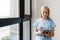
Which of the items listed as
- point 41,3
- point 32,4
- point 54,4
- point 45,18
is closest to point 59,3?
point 54,4

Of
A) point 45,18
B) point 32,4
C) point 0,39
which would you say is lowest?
Result: point 0,39

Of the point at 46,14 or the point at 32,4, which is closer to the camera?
the point at 46,14

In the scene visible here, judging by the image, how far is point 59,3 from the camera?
10.9ft

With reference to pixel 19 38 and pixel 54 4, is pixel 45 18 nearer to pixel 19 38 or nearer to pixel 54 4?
pixel 19 38

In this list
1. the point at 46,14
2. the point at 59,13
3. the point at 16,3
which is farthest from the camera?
the point at 59,13

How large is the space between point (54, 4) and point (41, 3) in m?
0.31

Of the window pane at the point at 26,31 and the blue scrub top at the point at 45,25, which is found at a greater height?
the blue scrub top at the point at 45,25

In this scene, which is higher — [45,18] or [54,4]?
[54,4]

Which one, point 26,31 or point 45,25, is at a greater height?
point 45,25

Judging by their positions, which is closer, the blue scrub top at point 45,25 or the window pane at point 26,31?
the blue scrub top at point 45,25

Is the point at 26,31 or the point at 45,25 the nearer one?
the point at 45,25

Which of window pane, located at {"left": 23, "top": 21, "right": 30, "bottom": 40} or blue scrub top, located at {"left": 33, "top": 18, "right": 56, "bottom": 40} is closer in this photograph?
blue scrub top, located at {"left": 33, "top": 18, "right": 56, "bottom": 40}

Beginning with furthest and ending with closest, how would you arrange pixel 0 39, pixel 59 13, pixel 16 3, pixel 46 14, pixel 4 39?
pixel 59 13 < pixel 16 3 < pixel 46 14 < pixel 4 39 < pixel 0 39

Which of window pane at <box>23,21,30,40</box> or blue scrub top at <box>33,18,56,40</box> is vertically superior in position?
blue scrub top at <box>33,18,56,40</box>
